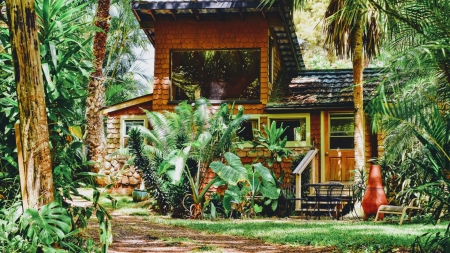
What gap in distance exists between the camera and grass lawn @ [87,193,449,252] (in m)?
8.31

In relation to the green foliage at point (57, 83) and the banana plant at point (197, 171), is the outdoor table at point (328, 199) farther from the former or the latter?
the green foliage at point (57, 83)

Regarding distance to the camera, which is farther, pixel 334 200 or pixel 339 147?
pixel 339 147

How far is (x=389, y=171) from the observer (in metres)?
14.4

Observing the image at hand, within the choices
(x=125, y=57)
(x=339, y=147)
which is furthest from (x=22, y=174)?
(x=125, y=57)

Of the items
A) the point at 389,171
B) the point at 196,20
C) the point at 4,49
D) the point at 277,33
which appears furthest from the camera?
the point at 277,33

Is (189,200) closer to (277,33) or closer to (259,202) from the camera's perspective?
(259,202)

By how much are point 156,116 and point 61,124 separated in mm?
9294

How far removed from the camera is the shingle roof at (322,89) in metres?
17.2

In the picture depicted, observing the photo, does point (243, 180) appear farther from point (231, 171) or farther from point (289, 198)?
point (289, 198)

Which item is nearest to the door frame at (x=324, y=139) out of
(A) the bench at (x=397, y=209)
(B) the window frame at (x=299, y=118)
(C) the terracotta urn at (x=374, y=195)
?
(B) the window frame at (x=299, y=118)

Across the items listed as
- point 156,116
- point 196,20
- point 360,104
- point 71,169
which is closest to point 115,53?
point 196,20

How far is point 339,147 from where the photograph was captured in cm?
1788

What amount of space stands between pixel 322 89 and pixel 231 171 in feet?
19.3

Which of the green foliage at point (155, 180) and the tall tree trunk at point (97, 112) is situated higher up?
the tall tree trunk at point (97, 112)
